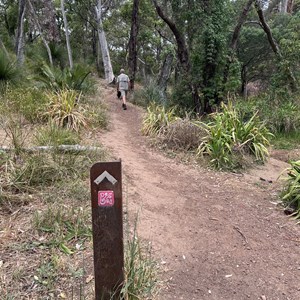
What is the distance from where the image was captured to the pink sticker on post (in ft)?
6.20

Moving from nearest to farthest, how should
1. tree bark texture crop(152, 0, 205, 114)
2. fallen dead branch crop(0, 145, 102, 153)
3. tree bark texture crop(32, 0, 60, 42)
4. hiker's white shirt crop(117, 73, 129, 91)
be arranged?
fallen dead branch crop(0, 145, 102, 153) → tree bark texture crop(152, 0, 205, 114) → hiker's white shirt crop(117, 73, 129, 91) → tree bark texture crop(32, 0, 60, 42)

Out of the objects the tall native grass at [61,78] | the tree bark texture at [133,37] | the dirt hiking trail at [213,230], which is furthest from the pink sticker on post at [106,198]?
the tree bark texture at [133,37]

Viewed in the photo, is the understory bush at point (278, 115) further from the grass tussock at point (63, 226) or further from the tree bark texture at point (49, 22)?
the tree bark texture at point (49, 22)

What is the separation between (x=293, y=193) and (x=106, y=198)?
3354 mm

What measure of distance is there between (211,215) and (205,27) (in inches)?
300

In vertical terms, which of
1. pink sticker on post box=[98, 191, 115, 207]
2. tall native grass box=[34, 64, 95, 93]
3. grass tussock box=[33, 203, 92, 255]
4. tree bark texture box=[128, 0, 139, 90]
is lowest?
grass tussock box=[33, 203, 92, 255]

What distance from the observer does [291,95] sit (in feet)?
35.8

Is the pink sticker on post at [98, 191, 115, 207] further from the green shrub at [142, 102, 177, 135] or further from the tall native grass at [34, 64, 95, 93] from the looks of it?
the tall native grass at [34, 64, 95, 93]

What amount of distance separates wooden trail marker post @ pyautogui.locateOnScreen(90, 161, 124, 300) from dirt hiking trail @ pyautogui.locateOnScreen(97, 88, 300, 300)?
25.8 inches

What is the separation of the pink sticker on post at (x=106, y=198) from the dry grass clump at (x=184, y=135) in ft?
16.3

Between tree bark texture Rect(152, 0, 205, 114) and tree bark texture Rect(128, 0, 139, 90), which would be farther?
tree bark texture Rect(128, 0, 139, 90)

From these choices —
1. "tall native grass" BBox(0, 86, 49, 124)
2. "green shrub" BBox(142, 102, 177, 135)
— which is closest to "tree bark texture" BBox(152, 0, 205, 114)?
"green shrub" BBox(142, 102, 177, 135)

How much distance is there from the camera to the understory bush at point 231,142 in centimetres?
611

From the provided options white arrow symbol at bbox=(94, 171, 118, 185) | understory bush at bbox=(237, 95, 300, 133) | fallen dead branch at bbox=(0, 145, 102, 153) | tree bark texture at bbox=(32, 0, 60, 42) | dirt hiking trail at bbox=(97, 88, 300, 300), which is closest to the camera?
white arrow symbol at bbox=(94, 171, 118, 185)
